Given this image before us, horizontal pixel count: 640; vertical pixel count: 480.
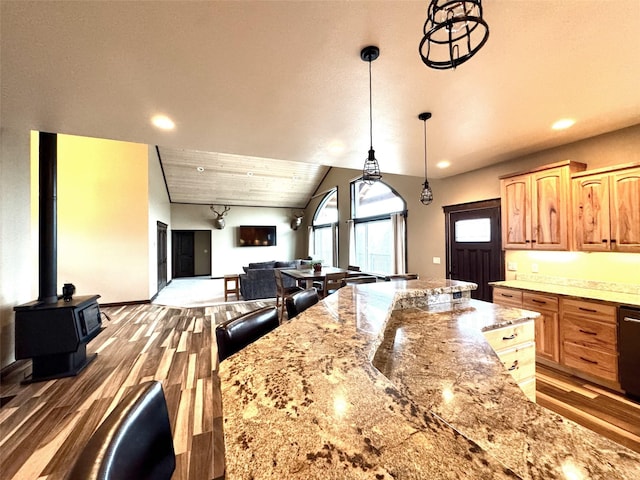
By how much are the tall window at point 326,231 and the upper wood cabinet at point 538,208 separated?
5575 millimetres

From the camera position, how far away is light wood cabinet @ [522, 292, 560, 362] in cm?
282

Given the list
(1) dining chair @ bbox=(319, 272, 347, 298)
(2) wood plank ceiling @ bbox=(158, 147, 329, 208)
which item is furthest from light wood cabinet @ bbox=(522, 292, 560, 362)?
Answer: (2) wood plank ceiling @ bbox=(158, 147, 329, 208)

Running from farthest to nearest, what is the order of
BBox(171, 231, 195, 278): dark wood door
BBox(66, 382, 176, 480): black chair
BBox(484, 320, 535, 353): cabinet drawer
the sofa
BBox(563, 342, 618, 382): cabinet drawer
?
BBox(171, 231, 195, 278): dark wood door < the sofa < BBox(563, 342, 618, 382): cabinet drawer < BBox(484, 320, 535, 353): cabinet drawer < BBox(66, 382, 176, 480): black chair

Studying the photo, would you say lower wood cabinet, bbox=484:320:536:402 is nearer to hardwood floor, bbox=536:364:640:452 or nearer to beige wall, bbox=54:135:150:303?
hardwood floor, bbox=536:364:640:452

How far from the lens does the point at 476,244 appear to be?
14.0ft

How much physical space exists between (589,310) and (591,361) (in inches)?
19.3

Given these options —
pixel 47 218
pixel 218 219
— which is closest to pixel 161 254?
pixel 218 219

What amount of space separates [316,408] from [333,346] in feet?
1.37

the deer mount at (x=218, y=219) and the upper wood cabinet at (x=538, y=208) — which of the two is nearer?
the upper wood cabinet at (x=538, y=208)

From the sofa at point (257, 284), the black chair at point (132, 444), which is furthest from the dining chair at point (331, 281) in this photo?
the black chair at point (132, 444)

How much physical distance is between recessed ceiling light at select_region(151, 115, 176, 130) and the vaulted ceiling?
0.21ft

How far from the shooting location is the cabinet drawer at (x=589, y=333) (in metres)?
2.44

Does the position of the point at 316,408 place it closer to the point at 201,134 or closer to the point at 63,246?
the point at 201,134

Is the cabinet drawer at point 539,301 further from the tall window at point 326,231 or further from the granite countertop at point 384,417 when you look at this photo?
the tall window at point 326,231
